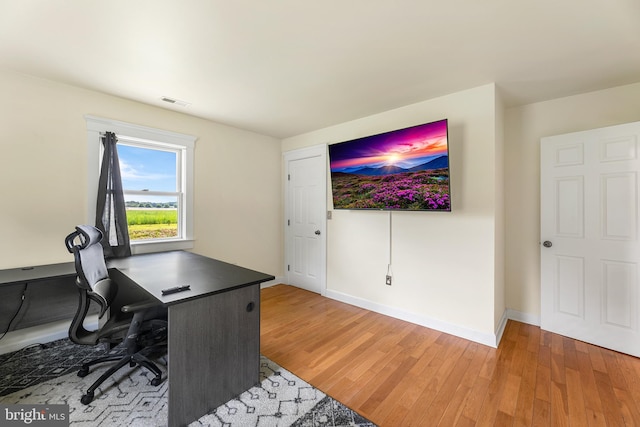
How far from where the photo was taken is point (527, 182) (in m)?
2.92

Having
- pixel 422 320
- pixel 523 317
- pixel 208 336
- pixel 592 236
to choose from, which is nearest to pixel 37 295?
pixel 208 336

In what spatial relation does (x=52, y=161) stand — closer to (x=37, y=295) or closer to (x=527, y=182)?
(x=37, y=295)

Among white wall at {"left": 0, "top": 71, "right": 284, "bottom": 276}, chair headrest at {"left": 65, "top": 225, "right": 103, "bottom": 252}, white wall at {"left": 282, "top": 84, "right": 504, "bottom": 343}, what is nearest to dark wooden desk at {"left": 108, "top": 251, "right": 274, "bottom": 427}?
chair headrest at {"left": 65, "top": 225, "right": 103, "bottom": 252}

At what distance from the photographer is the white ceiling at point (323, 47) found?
60.5 inches

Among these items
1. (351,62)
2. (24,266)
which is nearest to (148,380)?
(24,266)

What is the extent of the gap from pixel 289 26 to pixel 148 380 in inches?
105

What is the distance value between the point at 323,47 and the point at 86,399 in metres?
2.85

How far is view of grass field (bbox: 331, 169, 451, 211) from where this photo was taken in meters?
2.53

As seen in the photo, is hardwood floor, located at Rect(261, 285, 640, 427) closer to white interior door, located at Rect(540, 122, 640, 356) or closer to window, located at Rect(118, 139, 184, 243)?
white interior door, located at Rect(540, 122, 640, 356)

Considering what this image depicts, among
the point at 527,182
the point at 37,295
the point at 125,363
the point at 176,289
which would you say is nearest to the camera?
the point at 176,289

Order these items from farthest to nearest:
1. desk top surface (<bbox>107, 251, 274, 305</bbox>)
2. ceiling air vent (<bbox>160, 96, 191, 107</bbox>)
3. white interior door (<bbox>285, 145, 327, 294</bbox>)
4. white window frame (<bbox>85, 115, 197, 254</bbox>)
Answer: white interior door (<bbox>285, 145, 327, 294</bbox>) < ceiling air vent (<bbox>160, 96, 191, 107</bbox>) < white window frame (<bbox>85, 115, 197, 254</bbox>) < desk top surface (<bbox>107, 251, 274, 305</bbox>)

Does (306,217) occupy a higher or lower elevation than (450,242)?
higher

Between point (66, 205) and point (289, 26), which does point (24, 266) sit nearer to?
point (66, 205)

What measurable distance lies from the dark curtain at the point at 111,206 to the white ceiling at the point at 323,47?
2.10ft
